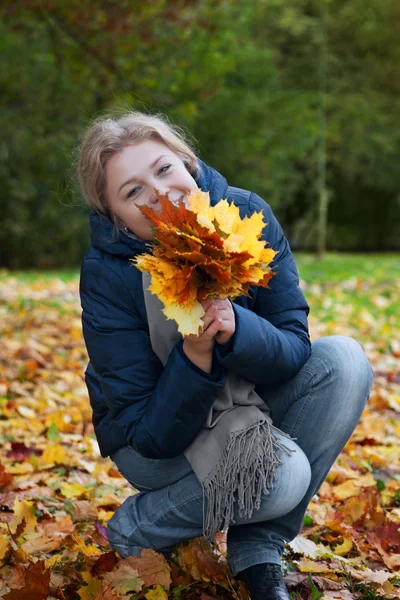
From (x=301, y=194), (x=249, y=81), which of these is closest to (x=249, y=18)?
(x=249, y=81)

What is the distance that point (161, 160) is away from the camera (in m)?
2.03

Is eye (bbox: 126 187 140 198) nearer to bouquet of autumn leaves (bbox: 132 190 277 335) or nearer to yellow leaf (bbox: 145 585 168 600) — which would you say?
bouquet of autumn leaves (bbox: 132 190 277 335)

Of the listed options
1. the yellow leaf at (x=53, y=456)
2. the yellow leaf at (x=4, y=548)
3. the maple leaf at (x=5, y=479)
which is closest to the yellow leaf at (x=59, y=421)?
the yellow leaf at (x=53, y=456)

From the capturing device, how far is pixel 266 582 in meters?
1.98

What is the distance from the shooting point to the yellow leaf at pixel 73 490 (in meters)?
2.75

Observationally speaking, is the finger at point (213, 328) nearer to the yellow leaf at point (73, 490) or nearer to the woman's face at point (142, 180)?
the woman's face at point (142, 180)

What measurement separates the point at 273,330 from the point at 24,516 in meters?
1.05

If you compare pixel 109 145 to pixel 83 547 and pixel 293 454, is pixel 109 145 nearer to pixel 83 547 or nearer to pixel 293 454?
pixel 293 454

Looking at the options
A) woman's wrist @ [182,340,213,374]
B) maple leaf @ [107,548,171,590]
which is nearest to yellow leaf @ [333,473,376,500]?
maple leaf @ [107,548,171,590]

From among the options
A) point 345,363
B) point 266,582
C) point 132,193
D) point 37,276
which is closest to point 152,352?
point 132,193

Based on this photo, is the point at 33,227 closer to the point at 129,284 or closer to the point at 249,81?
the point at 249,81

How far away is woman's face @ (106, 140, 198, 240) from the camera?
2008 mm

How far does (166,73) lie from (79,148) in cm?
562

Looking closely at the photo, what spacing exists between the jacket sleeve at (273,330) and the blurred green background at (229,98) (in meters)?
0.66
